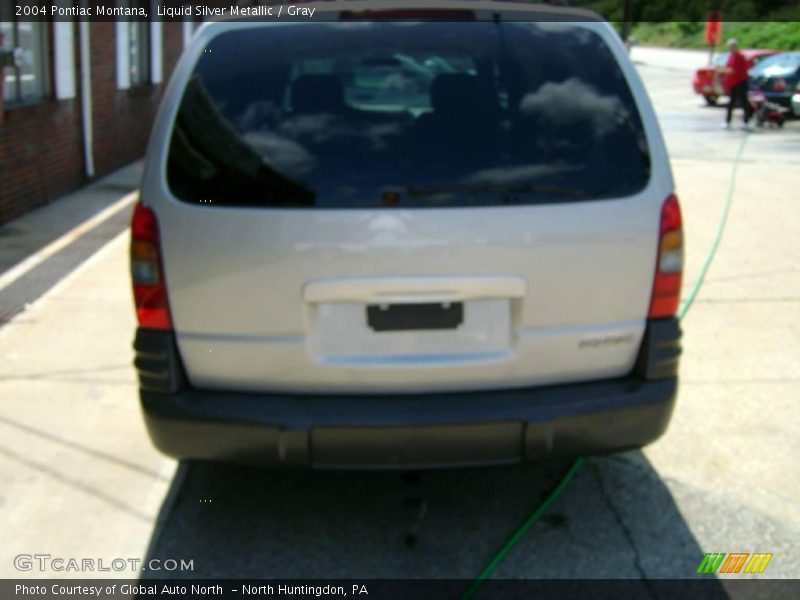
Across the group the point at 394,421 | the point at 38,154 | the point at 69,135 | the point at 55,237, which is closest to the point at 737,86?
the point at 69,135

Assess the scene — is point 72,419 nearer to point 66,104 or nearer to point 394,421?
point 394,421

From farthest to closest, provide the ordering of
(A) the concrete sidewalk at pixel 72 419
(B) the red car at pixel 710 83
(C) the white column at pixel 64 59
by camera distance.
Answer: (B) the red car at pixel 710 83
(C) the white column at pixel 64 59
(A) the concrete sidewalk at pixel 72 419

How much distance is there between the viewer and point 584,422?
3.40 m

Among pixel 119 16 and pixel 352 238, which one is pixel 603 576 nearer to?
pixel 352 238

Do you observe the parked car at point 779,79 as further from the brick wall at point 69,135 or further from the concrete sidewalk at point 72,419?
the concrete sidewalk at point 72,419

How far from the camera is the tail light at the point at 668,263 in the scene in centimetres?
348

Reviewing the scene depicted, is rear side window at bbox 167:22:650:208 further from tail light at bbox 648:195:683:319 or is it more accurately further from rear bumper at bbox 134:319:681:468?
rear bumper at bbox 134:319:681:468

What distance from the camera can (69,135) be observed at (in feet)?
36.4

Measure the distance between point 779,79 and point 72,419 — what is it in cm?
2081

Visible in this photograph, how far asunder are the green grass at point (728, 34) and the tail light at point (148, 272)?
5302 centimetres

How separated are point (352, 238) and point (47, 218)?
725cm

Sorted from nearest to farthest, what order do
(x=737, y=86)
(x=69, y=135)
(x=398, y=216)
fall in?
(x=398, y=216) < (x=69, y=135) < (x=737, y=86)

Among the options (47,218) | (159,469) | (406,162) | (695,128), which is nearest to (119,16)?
(47,218)

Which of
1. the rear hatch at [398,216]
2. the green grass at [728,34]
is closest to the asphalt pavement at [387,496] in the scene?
the rear hatch at [398,216]
